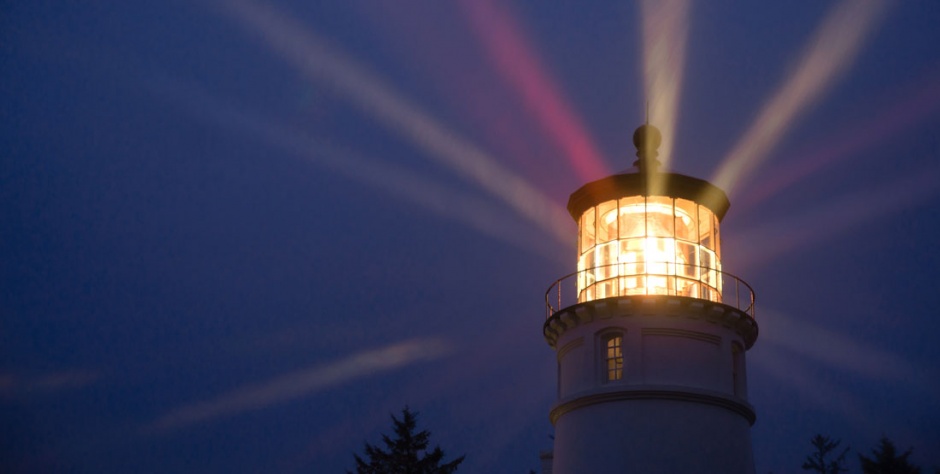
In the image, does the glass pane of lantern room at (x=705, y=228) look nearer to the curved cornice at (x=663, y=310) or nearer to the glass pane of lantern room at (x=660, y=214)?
the glass pane of lantern room at (x=660, y=214)

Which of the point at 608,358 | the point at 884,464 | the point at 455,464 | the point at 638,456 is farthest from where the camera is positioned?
the point at 884,464

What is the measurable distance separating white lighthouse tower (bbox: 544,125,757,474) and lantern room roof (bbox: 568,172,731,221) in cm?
2

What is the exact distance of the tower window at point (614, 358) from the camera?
64.1 feet

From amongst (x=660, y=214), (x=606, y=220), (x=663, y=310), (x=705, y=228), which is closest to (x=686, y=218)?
(x=705, y=228)

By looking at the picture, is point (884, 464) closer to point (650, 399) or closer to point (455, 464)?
point (455, 464)

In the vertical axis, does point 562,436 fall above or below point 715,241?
below

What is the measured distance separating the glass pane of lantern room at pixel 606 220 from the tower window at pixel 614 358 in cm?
215

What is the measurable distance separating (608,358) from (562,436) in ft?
5.96

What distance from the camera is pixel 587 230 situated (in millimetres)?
21219

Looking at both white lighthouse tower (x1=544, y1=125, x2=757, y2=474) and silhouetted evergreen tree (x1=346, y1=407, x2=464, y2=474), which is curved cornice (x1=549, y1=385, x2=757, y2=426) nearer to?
white lighthouse tower (x1=544, y1=125, x2=757, y2=474)

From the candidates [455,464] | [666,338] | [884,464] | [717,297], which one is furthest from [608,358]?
[884,464]

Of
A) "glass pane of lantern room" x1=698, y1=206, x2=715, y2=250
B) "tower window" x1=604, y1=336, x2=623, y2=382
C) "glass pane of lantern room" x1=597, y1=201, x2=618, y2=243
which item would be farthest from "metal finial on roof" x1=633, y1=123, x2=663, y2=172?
"tower window" x1=604, y1=336, x2=623, y2=382

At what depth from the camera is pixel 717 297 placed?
66.0ft

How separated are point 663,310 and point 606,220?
100 inches
